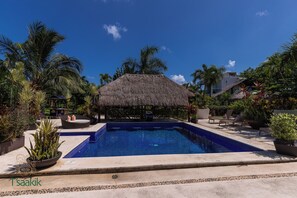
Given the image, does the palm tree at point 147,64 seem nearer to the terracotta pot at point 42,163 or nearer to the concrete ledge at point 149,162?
the concrete ledge at point 149,162

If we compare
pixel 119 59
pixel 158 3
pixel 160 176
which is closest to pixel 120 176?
pixel 160 176

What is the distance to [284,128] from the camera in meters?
Result: 4.73

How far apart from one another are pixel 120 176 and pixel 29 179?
189 cm

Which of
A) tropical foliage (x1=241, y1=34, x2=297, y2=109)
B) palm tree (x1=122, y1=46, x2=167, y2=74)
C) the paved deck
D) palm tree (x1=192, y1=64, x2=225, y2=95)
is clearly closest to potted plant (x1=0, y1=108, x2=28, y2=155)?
the paved deck

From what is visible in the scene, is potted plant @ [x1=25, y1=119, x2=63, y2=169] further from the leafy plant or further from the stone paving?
the leafy plant

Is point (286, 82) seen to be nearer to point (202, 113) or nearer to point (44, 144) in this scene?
point (202, 113)

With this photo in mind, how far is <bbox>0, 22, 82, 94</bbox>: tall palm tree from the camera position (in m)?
11.8

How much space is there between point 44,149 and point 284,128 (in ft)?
21.9

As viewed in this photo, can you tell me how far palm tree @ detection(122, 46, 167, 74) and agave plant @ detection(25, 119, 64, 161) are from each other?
18029mm

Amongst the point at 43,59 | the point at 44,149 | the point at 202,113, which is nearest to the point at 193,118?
the point at 202,113

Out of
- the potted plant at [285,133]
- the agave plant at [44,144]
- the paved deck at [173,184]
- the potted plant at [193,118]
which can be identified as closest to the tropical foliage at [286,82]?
the potted plant at [193,118]

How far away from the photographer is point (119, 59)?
22688 millimetres

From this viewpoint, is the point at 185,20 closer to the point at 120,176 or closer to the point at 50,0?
the point at 50,0

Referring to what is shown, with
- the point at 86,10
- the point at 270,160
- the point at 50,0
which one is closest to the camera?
the point at 270,160
